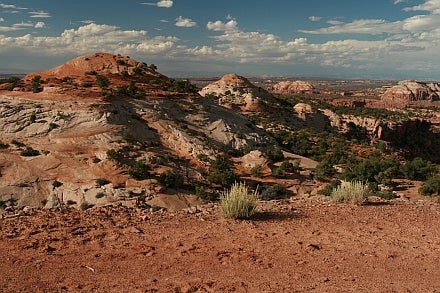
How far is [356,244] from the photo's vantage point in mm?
9141

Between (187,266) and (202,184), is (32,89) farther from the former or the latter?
(187,266)

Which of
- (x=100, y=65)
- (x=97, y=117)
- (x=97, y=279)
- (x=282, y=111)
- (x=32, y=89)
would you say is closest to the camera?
(x=97, y=279)

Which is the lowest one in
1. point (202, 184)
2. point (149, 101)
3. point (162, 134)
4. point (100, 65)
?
point (202, 184)

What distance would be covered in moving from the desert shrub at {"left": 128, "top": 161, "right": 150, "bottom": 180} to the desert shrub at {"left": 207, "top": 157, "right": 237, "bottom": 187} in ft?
12.8

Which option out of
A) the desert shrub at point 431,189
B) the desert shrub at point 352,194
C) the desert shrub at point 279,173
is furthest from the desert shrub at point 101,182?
the desert shrub at point 431,189

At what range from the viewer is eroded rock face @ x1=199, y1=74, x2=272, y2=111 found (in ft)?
201

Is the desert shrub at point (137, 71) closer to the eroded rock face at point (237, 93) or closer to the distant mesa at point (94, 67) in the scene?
the distant mesa at point (94, 67)

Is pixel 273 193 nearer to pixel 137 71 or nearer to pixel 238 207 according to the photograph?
pixel 238 207

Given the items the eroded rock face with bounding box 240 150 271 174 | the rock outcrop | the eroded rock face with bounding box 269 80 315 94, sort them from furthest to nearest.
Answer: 1. the eroded rock face with bounding box 269 80 315 94
2. the eroded rock face with bounding box 240 150 271 174
3. the rock outcrop

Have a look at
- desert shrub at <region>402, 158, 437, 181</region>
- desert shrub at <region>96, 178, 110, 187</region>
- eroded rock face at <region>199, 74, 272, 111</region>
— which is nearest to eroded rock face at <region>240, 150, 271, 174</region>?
desert shrub at <region>402, 158, 437, 181</region>

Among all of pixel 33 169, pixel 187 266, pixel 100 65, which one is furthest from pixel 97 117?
pixel 187 266

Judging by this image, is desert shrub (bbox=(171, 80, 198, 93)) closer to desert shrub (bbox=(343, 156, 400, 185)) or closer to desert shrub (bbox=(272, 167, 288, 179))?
desert shrub (bbox=(272, 167, 288, 179))

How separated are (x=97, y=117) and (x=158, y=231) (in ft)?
75.0

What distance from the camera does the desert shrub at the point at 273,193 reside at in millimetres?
22330
